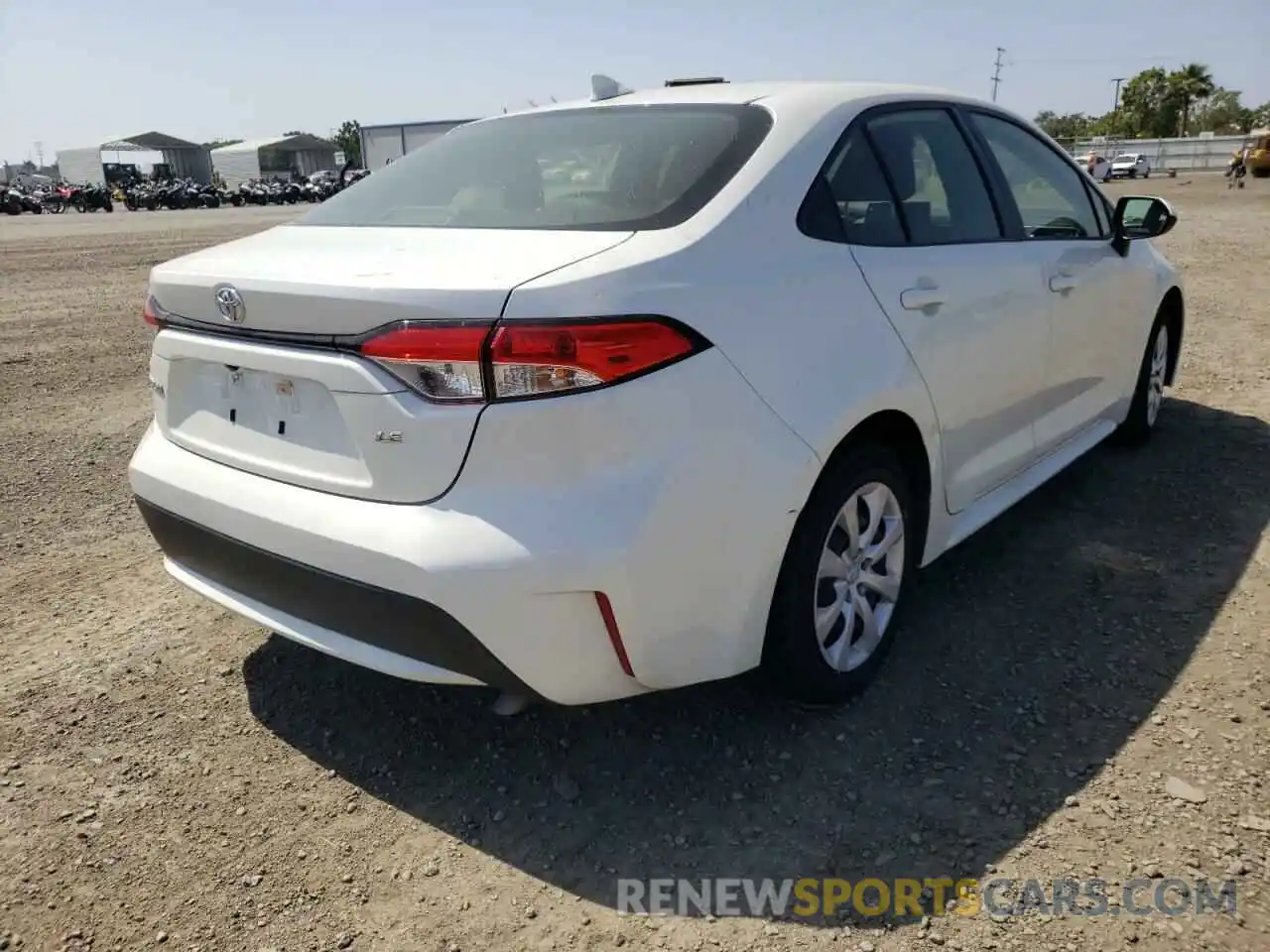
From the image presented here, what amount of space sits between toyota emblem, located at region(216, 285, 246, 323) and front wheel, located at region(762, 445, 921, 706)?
1434 mm

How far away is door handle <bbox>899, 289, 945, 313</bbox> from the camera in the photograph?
9.02ft

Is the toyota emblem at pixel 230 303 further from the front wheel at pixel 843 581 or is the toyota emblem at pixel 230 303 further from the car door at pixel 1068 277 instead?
the car door at pixel 1068 277

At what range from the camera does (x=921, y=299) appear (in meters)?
2.81

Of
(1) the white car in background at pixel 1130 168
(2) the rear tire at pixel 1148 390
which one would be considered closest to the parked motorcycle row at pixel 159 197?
(1) the white car in background at pixel 1130 168

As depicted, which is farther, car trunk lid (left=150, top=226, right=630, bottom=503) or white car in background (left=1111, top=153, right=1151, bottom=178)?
white car in background (left=1111, top=153, right=1151, bottom=178)

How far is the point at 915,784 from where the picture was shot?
249cm

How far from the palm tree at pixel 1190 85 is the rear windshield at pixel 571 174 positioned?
92743mm

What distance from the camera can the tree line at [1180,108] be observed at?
7925cm

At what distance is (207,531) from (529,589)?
984 mm

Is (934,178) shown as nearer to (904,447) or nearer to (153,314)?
(904,447)

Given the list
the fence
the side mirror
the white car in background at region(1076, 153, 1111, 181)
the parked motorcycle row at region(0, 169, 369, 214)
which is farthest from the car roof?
the fence

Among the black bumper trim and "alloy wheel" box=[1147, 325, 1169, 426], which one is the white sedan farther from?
"alloy wheel" box=[1147, 325, 1169, 426]

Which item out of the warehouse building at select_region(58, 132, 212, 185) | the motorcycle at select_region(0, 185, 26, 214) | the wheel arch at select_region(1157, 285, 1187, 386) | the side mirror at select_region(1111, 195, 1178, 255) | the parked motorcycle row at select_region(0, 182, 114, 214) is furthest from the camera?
the warehouse building at select_region(58, 132, 212, 185)

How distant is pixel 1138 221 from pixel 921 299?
6.69ft
